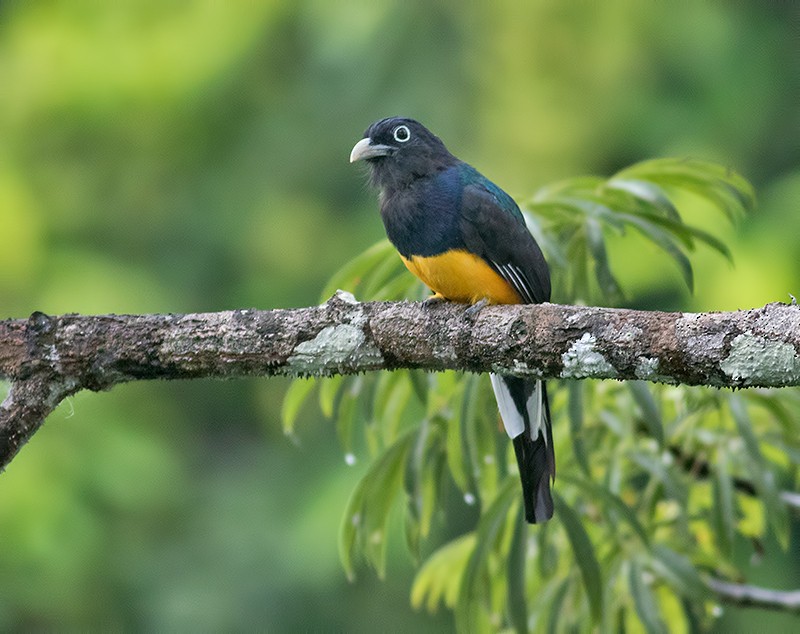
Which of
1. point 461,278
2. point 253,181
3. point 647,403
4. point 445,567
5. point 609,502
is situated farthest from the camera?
point 253,181

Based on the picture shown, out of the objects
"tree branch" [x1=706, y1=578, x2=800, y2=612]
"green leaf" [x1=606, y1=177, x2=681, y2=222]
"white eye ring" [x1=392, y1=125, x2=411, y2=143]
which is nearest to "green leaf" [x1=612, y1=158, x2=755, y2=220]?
"green leaf" [x1=606, y1=177, x2=681, y2=222]

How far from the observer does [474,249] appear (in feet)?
13.4

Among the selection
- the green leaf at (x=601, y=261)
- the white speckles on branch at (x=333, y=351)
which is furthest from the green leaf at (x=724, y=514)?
the white speckles on branch at (x=333, y=351)

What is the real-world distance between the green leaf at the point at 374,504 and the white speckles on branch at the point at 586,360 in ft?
2.82

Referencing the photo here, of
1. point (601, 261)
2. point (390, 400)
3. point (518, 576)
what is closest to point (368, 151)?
point (390, 400)

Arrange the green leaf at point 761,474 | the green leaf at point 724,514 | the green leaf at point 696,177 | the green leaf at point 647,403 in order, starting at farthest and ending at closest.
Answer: the green leaf at point 696,177
the green leaf at point 724,514
the green leaf at point 761,474
the green leaf at point 647,403

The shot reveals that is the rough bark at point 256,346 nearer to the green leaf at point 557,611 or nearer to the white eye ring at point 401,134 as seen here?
the green leaf at point 557,611

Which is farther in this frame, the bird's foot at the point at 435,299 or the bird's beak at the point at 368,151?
the bird's beak at the point at 368,151

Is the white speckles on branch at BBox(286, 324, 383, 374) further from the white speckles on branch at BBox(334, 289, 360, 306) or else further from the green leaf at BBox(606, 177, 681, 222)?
the green leaf at BBox(606, 177, 681, 222)

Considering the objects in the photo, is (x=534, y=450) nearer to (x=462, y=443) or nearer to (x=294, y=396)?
(x=462, y=443)

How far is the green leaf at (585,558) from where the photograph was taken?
11.5ft

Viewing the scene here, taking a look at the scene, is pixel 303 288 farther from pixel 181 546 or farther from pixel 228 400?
pixel 181 546

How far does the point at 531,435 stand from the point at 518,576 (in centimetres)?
46

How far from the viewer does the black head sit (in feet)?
14.5
